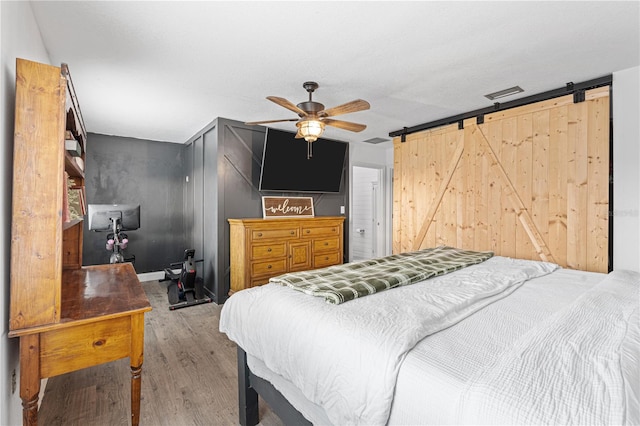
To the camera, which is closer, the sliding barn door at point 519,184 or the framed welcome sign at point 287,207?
the sliding barn door at point 519,184

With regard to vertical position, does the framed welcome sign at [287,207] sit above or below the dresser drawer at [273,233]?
above

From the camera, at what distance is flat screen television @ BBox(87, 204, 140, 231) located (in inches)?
157

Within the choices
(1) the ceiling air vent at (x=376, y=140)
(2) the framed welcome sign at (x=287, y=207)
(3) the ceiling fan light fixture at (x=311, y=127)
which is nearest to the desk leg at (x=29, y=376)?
(3) the ceiling fan light fixture at (x=311, y=127)

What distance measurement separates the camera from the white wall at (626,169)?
262cm

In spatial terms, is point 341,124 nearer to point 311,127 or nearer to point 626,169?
point 311,127

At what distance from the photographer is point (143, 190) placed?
5.18 metres

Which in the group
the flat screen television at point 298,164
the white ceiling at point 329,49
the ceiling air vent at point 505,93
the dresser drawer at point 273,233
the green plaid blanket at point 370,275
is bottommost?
the green plaid blanket at point 370,275

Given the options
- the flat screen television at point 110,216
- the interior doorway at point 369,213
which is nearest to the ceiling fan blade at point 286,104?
the flat screen television at point 110,216

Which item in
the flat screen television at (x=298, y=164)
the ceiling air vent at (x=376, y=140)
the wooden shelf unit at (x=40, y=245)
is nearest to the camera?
the wooden shelf unit at (x=40, y=245)

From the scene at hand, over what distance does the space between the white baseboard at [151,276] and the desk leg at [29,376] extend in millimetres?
4175

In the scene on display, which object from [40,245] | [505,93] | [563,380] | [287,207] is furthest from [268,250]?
[563,380]

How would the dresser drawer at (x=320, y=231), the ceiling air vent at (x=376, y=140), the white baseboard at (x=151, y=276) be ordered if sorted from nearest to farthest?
the dresser drawer at (x=320, y=231) < the white baseboard at (x=151, y=276) < the ceiling air vent at (x=376, y=140)

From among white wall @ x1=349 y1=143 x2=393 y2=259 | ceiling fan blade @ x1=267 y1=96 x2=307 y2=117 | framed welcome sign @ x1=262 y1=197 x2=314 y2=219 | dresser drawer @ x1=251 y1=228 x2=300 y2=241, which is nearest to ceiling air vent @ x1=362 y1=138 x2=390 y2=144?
white wall @ x1=349 y1=143 x2=393 y2=259

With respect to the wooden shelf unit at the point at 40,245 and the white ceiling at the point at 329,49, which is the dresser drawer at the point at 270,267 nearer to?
the white ceiling at the point at 329,49
